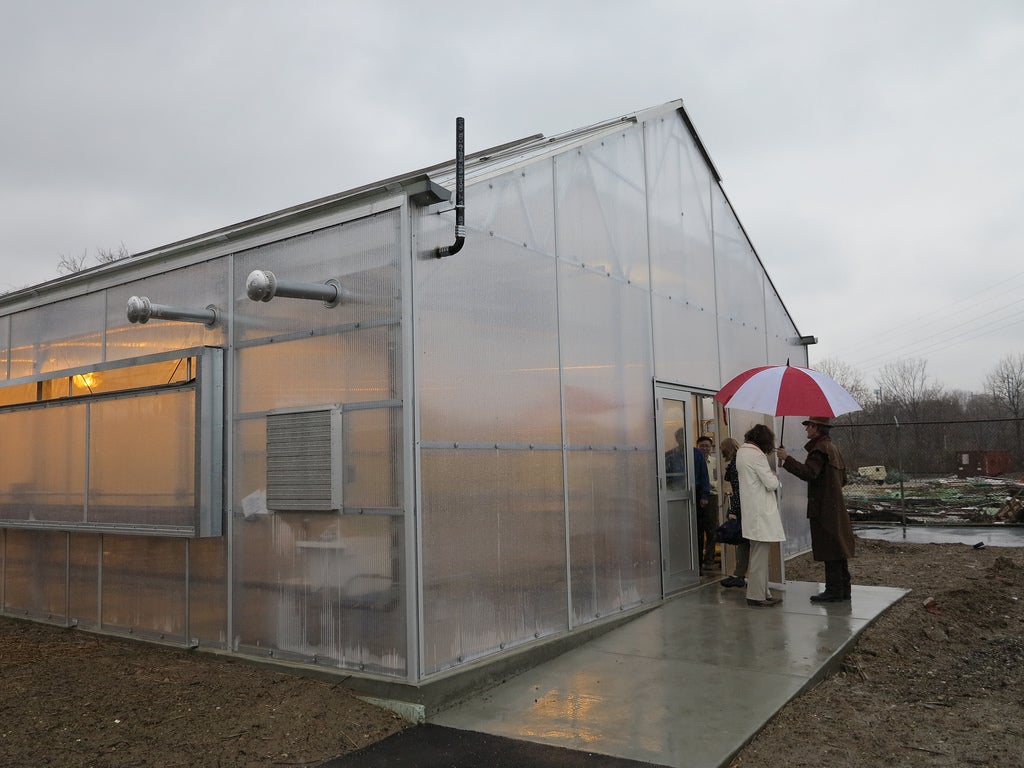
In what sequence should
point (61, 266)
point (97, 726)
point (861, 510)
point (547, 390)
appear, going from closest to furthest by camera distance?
point (97, 726) → point (547, 390) → point (861, 510) → point (61, 266)

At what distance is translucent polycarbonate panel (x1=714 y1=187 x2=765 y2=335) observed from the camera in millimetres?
11438

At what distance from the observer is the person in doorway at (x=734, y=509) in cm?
913

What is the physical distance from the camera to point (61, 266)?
3453 cm

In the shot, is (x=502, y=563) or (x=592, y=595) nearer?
(x=502, y=563)

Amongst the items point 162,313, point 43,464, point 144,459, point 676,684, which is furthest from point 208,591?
point 676,684

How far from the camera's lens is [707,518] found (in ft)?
33.4

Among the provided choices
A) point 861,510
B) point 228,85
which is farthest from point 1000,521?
point 228,85

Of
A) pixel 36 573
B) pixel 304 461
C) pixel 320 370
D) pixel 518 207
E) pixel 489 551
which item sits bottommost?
pixel 36 573

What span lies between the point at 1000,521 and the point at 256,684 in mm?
16955

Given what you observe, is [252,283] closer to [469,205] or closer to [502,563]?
[469,205]

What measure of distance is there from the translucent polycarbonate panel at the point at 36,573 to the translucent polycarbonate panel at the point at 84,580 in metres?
0.15

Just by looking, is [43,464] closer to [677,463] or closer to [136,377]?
[136,377]

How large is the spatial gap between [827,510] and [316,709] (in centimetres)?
535

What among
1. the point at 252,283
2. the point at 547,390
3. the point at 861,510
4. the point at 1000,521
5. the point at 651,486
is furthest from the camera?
the point at 861,510
